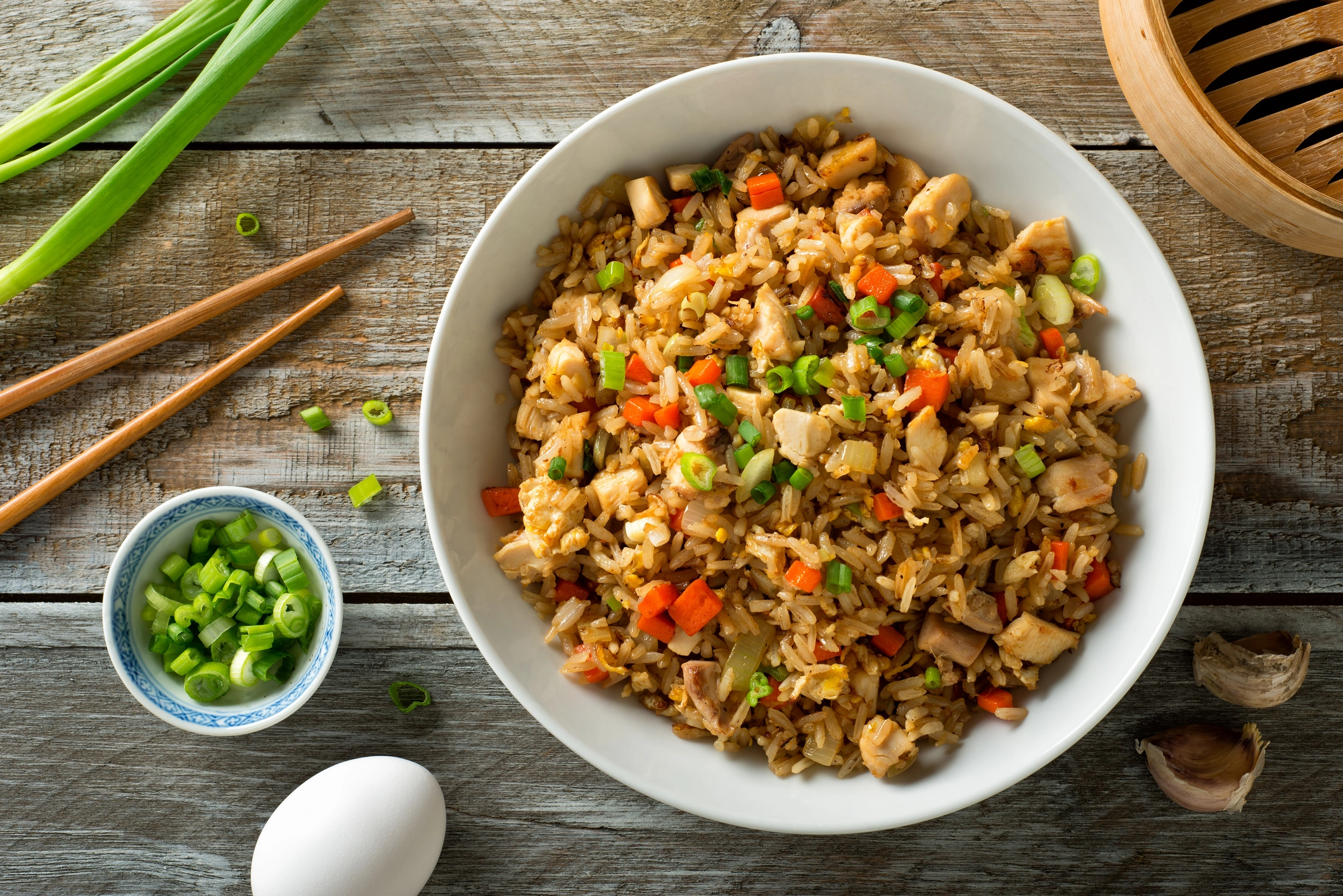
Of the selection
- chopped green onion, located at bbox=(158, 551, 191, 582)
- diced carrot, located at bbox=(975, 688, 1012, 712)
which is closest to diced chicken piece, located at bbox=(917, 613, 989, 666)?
diced carrot, located at bbox=(975, 688, 1012, 712)

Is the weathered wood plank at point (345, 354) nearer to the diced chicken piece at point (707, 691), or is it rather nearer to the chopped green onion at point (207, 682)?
the chopped green onion at point (207, 682)

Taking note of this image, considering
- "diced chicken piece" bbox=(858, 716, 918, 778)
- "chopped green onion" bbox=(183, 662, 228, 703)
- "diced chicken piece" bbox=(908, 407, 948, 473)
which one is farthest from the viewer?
"chopped green onion" bbox=(183, 662, 228, 703)

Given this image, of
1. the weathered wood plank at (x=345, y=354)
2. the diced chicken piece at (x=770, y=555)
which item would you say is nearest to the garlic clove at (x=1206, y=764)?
the weathered wood plank at (x=345, y=354)

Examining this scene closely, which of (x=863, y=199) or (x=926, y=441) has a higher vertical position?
(x=863, y=199)

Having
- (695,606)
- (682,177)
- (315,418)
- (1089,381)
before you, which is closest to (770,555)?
(695,606)

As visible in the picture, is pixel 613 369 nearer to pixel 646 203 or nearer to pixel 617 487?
pixel 617 487

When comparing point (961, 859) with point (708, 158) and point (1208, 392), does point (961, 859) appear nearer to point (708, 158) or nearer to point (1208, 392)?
point (1208, 392)

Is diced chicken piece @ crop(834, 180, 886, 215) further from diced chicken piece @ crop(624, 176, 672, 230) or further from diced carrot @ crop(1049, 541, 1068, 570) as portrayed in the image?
diced carrot @ crop(1049, 541, 1068, 570)
